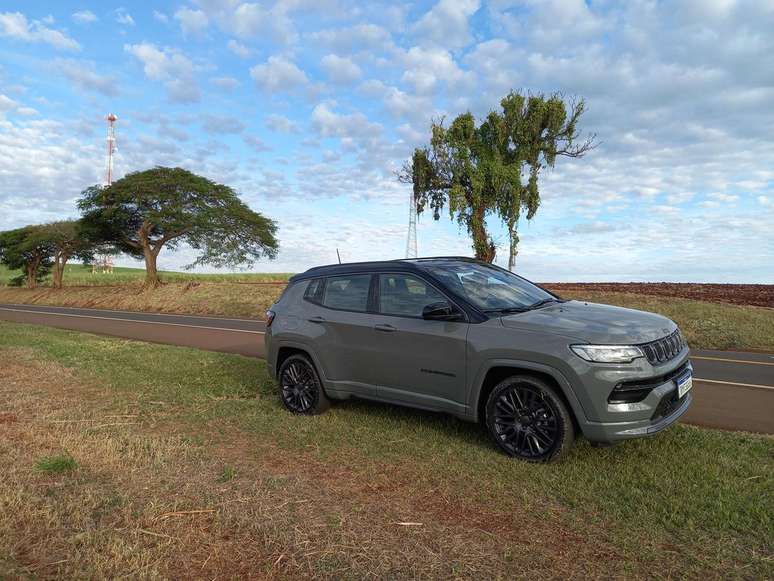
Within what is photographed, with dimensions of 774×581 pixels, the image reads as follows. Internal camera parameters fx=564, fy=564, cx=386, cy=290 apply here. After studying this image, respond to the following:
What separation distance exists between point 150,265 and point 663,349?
136ft

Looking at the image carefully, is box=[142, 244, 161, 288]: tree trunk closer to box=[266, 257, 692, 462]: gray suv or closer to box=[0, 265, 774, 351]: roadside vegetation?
box=[0, 265, 774, 351]: roadside vegetation

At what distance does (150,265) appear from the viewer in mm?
41188

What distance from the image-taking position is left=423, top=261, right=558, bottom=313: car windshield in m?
5.63

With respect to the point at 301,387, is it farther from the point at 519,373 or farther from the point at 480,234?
the point at 480,234

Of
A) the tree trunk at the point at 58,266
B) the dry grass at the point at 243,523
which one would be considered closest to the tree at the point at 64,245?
the tree trunk at the point at 58,266

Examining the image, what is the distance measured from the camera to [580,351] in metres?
4.65

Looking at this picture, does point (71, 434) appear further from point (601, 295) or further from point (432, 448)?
point (601, 295)

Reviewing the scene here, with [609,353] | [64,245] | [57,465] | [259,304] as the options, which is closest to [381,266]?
[609,353]

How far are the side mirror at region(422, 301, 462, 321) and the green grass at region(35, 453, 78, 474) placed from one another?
3.35 m

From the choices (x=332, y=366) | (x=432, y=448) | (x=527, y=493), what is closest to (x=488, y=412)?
(x=432, y=448)

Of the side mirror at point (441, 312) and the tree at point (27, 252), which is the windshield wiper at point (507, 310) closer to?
the side mirror at point (441, 312)

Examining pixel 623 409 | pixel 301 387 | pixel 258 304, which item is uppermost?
pixel 623 409

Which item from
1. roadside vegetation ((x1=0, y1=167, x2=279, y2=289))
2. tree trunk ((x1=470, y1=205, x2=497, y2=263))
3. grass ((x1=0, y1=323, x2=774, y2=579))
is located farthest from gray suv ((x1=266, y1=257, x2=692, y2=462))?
roadside vegetation ((x1=0, y1=167, x2=279, y2=289))

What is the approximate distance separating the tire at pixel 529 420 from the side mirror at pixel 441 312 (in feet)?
2.53
